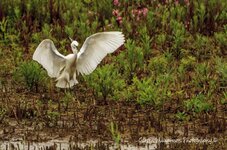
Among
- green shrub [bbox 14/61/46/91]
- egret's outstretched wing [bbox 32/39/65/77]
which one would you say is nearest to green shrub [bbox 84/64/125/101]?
egret's outstretched wing [bbox 32/39/65/77]

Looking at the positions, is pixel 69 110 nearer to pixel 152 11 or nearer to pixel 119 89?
pixel 119 89

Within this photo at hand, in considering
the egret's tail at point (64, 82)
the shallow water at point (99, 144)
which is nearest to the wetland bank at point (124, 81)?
the shallow water at point (99, 144)

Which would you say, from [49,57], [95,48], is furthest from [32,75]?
[95,48]

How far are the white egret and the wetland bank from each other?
0.16 metres

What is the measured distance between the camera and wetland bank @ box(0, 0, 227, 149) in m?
7.38

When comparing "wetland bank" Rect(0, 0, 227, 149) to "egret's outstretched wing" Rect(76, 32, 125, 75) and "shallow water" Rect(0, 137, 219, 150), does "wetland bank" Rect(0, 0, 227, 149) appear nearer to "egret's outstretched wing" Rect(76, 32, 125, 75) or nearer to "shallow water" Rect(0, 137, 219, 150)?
"shallow water" Rect(0, 137, 219, 150)

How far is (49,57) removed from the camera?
8.42 meters

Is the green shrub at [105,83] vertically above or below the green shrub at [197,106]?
above

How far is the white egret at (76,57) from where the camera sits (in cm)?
836

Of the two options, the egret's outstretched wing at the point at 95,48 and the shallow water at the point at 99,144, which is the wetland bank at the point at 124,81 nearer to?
the shallow water at the point at 99,144

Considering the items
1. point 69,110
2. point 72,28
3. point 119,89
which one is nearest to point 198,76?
point 119,89

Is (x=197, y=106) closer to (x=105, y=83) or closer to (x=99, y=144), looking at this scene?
(x=105, y=83)

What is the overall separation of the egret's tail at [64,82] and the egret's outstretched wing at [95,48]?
0.47 ft

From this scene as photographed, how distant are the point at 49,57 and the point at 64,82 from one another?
1.17 ft
